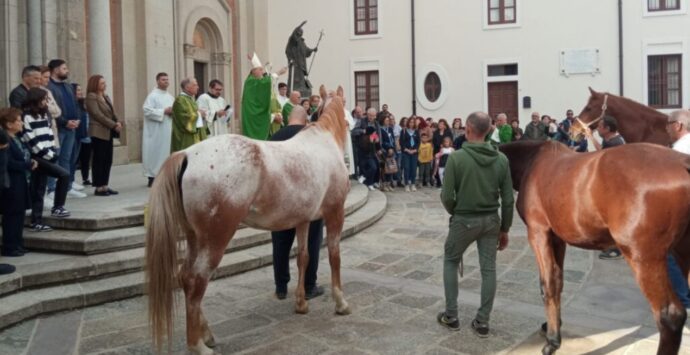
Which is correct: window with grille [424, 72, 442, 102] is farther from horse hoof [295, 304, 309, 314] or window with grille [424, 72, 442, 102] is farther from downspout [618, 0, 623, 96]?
horse hoof [295, 304, 309, 314]

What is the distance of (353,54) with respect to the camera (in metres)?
26.6

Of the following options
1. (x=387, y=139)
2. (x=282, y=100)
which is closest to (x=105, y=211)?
(x=282, y=100)

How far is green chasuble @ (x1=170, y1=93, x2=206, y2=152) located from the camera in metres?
8.85

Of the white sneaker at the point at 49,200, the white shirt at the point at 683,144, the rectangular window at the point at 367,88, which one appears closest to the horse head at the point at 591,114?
the white shirt at the point at 683,144

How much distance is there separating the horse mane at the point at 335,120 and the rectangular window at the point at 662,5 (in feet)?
70.4

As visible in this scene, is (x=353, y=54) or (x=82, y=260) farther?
(x=353, y=54)

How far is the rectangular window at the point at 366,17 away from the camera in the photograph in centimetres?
2639

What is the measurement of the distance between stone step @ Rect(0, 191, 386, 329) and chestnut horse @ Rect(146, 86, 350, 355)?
1463mm

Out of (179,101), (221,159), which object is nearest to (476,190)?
(221,159)

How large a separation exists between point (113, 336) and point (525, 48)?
22527mm

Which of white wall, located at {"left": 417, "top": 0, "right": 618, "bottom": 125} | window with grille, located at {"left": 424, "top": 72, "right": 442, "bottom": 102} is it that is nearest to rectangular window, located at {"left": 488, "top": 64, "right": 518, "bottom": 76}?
white wall, located at {"left": 417, "top": 0, "right": 618, "bottom": 125}

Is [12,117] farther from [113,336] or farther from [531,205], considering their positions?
[531,205]

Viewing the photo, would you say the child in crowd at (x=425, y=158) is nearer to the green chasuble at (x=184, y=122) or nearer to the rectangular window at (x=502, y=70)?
the green chasuble at (x=184, y=122)

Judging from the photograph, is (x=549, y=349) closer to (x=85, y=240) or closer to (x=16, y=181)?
(x=85, y=240)
